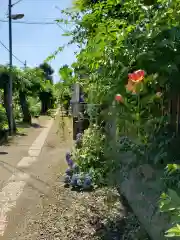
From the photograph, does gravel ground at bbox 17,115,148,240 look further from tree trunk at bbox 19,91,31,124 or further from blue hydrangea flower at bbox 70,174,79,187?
tree trunk at bbox 19,91,31,124

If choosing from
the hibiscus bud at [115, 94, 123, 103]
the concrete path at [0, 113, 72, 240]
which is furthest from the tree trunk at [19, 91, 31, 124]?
the hibiscus bud at [115, 94, 123, 103]

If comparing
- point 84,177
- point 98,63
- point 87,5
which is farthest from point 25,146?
point 98,63

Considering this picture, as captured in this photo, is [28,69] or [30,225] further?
[28,69]

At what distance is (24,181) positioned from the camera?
21.6 feet

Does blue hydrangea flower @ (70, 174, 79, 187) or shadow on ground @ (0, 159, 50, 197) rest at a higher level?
blue hydrangea flower @ (70, 174, 79, 187)

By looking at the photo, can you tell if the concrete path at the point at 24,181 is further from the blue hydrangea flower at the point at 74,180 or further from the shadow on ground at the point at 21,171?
the blue hydrangea flower at the point at 74,180

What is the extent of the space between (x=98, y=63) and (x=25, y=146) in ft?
30.8

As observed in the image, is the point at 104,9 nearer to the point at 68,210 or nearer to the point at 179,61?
the point at 179,61

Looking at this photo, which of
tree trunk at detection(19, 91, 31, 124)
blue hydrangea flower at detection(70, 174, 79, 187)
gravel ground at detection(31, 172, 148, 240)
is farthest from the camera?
tree trunk at detection(19, 91, 31, 124)

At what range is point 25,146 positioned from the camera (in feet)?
37.3

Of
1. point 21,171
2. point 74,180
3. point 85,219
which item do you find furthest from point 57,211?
point 21,171

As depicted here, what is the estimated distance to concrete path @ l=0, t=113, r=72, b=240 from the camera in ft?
14.3

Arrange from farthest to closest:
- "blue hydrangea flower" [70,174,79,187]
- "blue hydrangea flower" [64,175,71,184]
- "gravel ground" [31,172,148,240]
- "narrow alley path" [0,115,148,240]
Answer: "blue hydrangea flower" [64,175,71,184] → "blue hydrangea flower" [70,174,79,187] → "narrow alley path" [0,115,148,240] → "gravel ground" [31,172,148,240]

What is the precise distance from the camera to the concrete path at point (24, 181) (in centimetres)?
437
